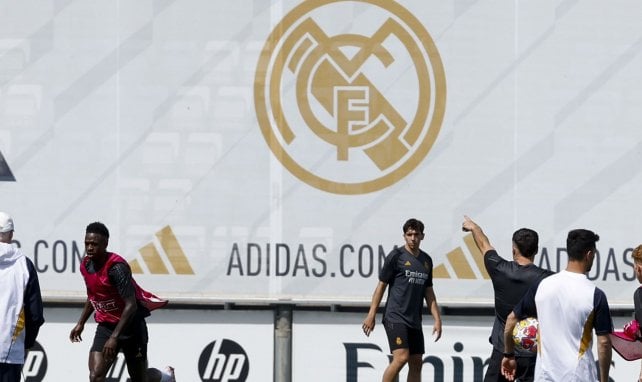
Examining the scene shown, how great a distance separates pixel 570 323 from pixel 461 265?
135 inches

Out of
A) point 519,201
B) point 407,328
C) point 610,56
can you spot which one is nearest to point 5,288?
point 407,328

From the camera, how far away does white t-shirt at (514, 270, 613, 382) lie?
650 cm

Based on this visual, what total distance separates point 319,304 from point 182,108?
189cm

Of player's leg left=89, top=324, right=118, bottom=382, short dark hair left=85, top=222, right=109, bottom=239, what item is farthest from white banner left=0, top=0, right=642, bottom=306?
short dark hair left=85, top=222, right=109, bottom=239

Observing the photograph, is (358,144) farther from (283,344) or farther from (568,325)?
(568,325)

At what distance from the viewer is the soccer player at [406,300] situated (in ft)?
31.6

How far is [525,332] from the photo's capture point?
7.45 m

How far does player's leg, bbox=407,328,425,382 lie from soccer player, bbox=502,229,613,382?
3140 mm

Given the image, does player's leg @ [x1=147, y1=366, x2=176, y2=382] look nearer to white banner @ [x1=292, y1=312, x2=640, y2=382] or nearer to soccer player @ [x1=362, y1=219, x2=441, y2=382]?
white banner @ [x1=292, y1=312, x2=640, y2=382]

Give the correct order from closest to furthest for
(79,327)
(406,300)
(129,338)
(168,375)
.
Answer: (129,338) → (79,327) → (168,375) → (406,300)

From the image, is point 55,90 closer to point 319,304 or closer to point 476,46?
point 319,304

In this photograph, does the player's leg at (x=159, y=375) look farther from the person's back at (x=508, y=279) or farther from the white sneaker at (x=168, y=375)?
the person's back at (x=508, y=279)

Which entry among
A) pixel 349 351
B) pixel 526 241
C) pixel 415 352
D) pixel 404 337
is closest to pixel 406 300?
pixel 404 337

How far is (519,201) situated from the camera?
9938 mm
